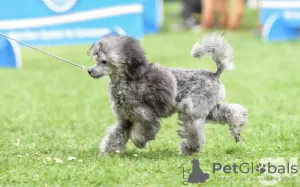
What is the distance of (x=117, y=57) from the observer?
18.2ft

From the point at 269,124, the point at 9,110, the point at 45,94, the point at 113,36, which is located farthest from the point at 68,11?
the point at 113,36

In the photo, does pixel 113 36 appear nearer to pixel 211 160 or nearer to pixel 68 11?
pixel 211 160

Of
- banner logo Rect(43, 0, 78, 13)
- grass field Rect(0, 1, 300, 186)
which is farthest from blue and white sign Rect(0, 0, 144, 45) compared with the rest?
grass field Rect(0, 1, 300, 186)

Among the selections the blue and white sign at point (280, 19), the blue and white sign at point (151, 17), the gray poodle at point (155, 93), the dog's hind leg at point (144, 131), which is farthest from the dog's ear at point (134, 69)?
the blue and white sign at point (151, 17)

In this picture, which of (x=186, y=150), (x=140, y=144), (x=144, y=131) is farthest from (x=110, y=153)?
(x=186, y=150)

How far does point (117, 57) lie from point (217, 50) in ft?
3.32

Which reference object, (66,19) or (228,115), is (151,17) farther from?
(228,115)

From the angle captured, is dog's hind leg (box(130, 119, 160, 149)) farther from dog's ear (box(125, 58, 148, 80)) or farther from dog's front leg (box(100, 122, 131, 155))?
dog's ear (box(125, 58, 148, 80))

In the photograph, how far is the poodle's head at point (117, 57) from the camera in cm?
554

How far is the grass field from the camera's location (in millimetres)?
5014

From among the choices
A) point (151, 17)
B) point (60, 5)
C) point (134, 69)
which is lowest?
point (134, 69)

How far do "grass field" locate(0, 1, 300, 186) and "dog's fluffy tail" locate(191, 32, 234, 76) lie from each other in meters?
0.78

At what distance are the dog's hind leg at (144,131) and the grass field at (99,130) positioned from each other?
0.53 feet

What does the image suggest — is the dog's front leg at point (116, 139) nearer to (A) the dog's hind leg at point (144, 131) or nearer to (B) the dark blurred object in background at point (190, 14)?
(A) the dog's hind leg at point (144, 131)
